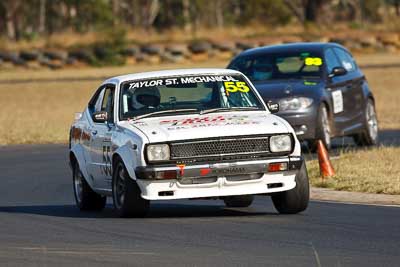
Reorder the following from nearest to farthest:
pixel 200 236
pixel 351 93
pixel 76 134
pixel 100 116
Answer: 1. pixel 200 236
2. pixel 100 116
3. pixel 76 134
4. pixel 351 93

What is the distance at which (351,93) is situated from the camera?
2089 centimetres

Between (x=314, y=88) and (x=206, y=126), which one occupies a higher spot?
(x=206, y=126)

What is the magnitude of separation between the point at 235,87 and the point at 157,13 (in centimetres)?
8675

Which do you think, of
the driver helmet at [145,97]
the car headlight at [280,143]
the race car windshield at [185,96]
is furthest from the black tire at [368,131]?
the car headlight at [280,143]

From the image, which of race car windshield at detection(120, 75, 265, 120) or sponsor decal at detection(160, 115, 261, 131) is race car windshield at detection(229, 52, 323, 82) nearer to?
race car windshield at detection(120, 75, 265, 120)

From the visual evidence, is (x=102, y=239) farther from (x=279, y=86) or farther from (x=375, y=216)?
(x=279, y=86)

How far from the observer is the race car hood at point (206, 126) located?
1195 centimetres

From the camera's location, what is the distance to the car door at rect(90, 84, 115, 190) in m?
12.9

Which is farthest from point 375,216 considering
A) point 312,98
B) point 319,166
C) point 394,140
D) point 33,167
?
point 394,140

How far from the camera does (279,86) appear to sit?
1945 cm

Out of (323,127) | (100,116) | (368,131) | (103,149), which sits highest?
(100,116)

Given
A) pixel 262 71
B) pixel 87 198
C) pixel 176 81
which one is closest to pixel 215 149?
pixel 176 81

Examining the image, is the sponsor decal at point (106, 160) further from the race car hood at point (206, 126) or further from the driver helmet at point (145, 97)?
the driver helmet at point (145, 97)

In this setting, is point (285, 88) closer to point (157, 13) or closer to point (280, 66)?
point (280, 66)
